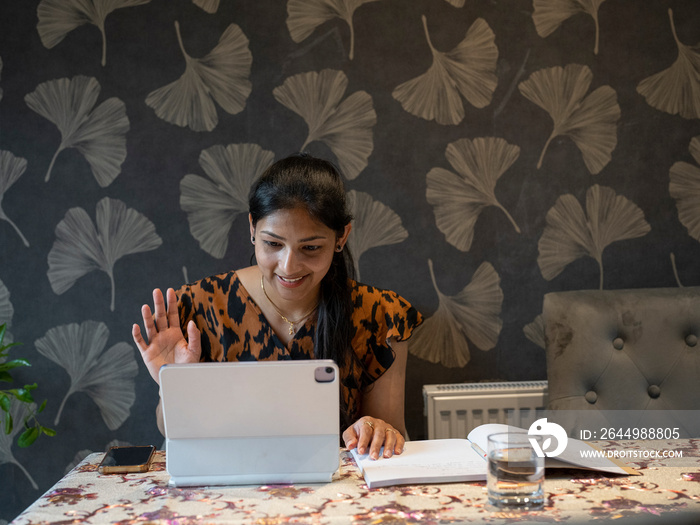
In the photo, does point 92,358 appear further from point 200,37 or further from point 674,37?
point 674,37

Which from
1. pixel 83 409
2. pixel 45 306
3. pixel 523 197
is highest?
pixel 523 197

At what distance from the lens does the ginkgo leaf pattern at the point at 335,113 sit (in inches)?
81.0

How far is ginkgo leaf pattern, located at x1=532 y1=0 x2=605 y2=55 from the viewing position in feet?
6.89

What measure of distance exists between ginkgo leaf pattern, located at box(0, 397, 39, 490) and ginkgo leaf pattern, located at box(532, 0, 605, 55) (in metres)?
2.05

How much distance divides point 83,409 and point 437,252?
4.11ft

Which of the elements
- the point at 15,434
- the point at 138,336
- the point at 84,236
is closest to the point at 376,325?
the point at 138,336

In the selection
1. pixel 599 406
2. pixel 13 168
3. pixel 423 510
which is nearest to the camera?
pixel 423 510

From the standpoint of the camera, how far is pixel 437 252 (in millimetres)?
2104

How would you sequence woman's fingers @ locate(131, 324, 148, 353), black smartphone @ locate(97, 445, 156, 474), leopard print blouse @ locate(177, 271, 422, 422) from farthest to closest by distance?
leopard print blouse @ locate(177, 271, 422, 422) → woman's fingers @ locate(131, 324, 148, 353) → black smartphone @ locate(97, 445, 156, 474)

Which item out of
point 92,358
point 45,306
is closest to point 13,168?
point 45,306

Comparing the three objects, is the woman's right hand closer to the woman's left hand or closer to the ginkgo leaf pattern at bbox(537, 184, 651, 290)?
the woman's left hand

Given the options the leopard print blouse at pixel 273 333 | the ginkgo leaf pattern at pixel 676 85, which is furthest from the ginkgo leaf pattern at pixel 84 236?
the ginkgo leaf pattern at pixel 676 85

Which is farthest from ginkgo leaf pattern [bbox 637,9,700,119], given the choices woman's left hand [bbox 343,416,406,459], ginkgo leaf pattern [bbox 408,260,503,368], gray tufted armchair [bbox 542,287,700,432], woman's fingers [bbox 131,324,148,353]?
woman's fingers [bbox 131,324,148,353]

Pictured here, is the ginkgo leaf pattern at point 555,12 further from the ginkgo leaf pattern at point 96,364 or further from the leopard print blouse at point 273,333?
the ginkgo leaf pattern at point 96,364
